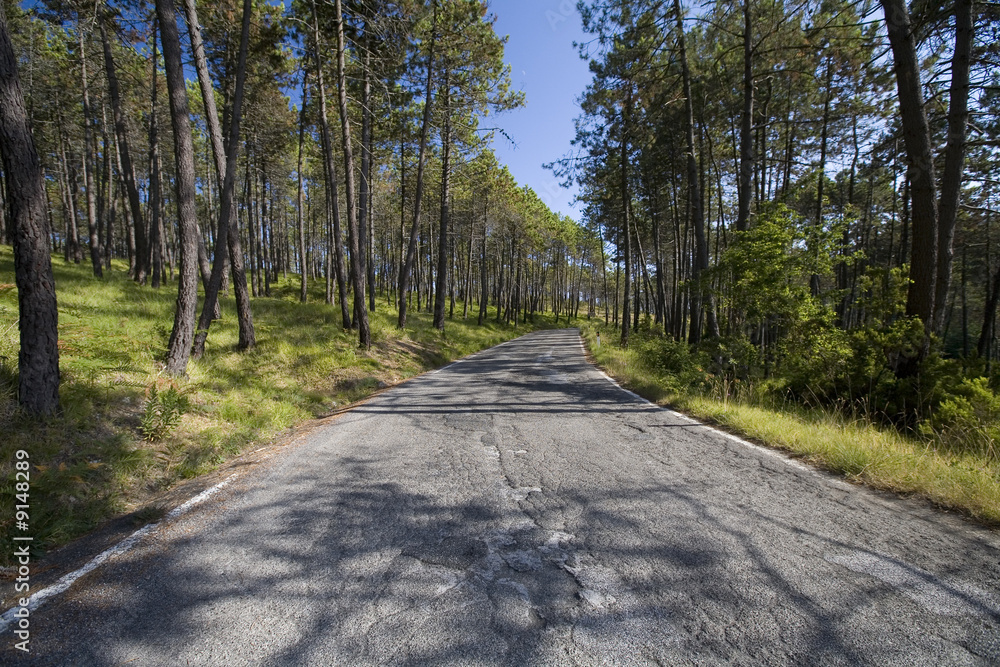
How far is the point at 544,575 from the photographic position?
2318mm

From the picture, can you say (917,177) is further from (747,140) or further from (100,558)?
(100,558)

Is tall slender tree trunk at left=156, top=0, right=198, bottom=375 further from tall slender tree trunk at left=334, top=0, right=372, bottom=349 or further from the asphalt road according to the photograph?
tall slender tree trunk at left=334, top=0, right=372, bottom=349

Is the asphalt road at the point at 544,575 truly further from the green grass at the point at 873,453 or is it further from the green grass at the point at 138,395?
the green grass at the point at 138,395

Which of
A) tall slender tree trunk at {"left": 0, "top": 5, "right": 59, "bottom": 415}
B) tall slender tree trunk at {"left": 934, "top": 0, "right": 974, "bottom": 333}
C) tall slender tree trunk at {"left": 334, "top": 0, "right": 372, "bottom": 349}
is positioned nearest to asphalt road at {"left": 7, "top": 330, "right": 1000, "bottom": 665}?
tall slender tree trunk at {"left": 0, "top": 5, "right": 59, "bottom": 415}

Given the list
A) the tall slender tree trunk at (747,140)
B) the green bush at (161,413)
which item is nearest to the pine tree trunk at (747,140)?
the tall slender tree trunk at (747,140)

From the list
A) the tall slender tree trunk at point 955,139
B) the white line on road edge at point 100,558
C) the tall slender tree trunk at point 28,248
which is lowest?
the white line on road edge at point 100,558

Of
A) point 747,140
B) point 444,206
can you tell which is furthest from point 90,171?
point 747,140

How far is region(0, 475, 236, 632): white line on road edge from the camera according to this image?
216 centimetres

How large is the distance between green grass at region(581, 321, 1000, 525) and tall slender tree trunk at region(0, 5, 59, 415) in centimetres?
787

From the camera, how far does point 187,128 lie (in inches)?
289

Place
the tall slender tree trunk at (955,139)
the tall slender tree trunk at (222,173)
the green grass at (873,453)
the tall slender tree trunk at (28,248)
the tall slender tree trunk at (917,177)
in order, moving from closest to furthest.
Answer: the green grass at (873,453)
the tall slender tree trunk at (28,248)
the tall slender tree trunk at (917,177)
the tall slender tree trunk at (955,139)
the tall slender tree trunk at (222,173)

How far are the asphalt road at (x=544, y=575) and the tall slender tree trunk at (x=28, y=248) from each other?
2.36 metres

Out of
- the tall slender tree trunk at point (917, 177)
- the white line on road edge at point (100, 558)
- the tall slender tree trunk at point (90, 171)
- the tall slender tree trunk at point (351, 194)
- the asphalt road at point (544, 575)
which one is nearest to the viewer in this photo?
the asphalt road at point (544, 575)

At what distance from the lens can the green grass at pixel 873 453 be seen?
302 centimetres
